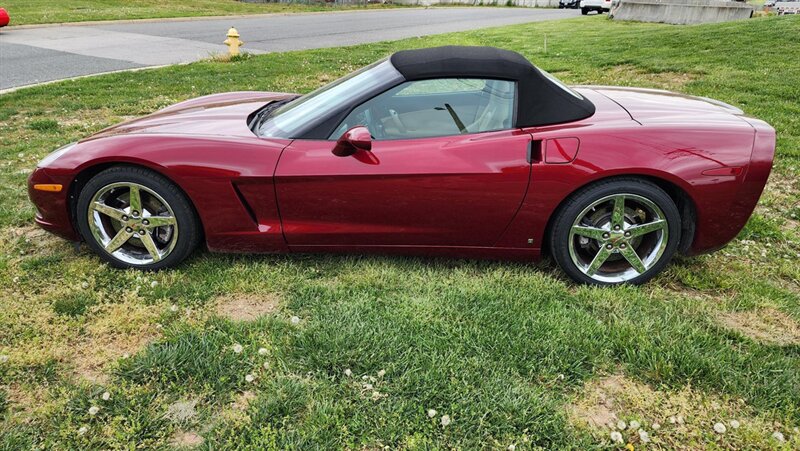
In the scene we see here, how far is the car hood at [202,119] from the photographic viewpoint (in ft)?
10.9

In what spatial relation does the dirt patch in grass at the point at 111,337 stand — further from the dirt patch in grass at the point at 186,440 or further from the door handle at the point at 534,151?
the door handle at the point at 534,151

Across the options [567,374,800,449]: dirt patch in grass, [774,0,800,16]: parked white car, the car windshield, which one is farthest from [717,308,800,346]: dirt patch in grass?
[774,0,800,16]: parked white car

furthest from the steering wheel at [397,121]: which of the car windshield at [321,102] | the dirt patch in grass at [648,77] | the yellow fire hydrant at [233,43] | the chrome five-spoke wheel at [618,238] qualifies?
the yellow fire hydrant at [233,43]

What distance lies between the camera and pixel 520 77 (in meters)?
3.13

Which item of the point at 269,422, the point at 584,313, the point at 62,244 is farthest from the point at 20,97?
the point at 584,313

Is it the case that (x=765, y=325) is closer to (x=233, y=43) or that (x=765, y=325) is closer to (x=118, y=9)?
(x=233, y=43)

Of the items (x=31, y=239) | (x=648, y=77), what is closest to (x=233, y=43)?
(x=648, y=77)

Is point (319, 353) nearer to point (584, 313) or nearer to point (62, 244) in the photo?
point (584, 313)

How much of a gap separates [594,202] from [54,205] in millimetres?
3044

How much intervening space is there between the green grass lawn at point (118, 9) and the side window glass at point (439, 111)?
15.2 m

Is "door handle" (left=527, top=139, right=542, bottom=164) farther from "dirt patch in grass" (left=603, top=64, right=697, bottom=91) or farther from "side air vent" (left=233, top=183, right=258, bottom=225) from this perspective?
"dirt patch in grass" (left=603, top=64, right=697, bottom=91)

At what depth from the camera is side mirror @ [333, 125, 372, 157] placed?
2.93 metres

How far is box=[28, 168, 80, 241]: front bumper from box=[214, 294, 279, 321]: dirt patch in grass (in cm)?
107

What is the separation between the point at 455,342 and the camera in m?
2.70
